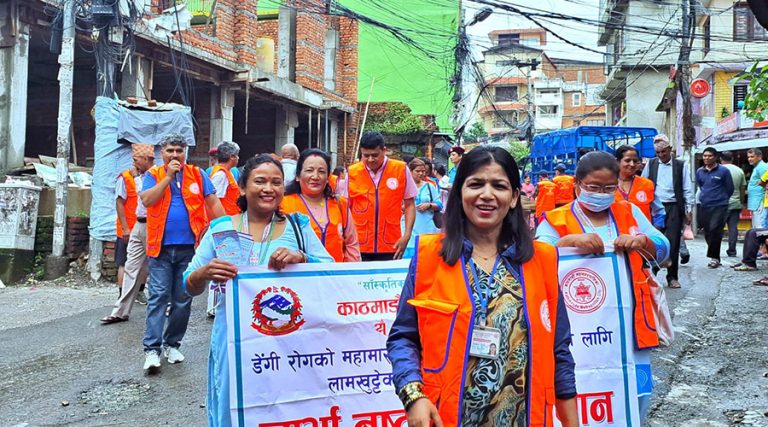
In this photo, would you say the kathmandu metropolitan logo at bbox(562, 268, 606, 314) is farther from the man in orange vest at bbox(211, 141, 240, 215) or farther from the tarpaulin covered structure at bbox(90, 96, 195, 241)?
the tarpaulin covered structure at bbox(90, 96, 195, 241)

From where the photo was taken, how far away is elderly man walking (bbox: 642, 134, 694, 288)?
879 centimetres

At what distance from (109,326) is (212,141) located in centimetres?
963

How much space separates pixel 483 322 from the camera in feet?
7.01

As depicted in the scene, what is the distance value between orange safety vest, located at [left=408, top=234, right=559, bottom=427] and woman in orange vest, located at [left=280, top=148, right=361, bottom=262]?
2872mm

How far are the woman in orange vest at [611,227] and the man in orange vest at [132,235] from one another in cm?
483

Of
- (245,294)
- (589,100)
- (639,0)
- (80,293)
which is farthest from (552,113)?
(245,294)

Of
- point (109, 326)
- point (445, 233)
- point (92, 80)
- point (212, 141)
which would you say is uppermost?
point (92, 80)

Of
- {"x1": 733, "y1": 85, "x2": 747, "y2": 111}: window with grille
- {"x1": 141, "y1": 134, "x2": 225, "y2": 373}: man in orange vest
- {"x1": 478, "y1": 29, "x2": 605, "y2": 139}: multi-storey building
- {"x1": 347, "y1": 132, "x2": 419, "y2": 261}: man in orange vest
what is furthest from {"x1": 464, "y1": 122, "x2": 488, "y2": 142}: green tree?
{"x1": 141, "y1": 134, "x2": 225, "y2": 373}: man in orange vest

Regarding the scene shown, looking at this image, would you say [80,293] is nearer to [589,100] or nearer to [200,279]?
[200,279]

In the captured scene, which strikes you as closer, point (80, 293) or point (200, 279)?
point (200, 279)

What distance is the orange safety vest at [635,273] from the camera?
3596 millimetres

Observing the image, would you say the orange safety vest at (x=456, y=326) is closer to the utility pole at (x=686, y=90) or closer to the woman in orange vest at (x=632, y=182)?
the woman in orange vest at (x=632, y=182)

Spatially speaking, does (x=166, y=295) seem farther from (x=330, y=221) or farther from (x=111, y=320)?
(x=111, y=320)

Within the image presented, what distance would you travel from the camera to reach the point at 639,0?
33781 mm
